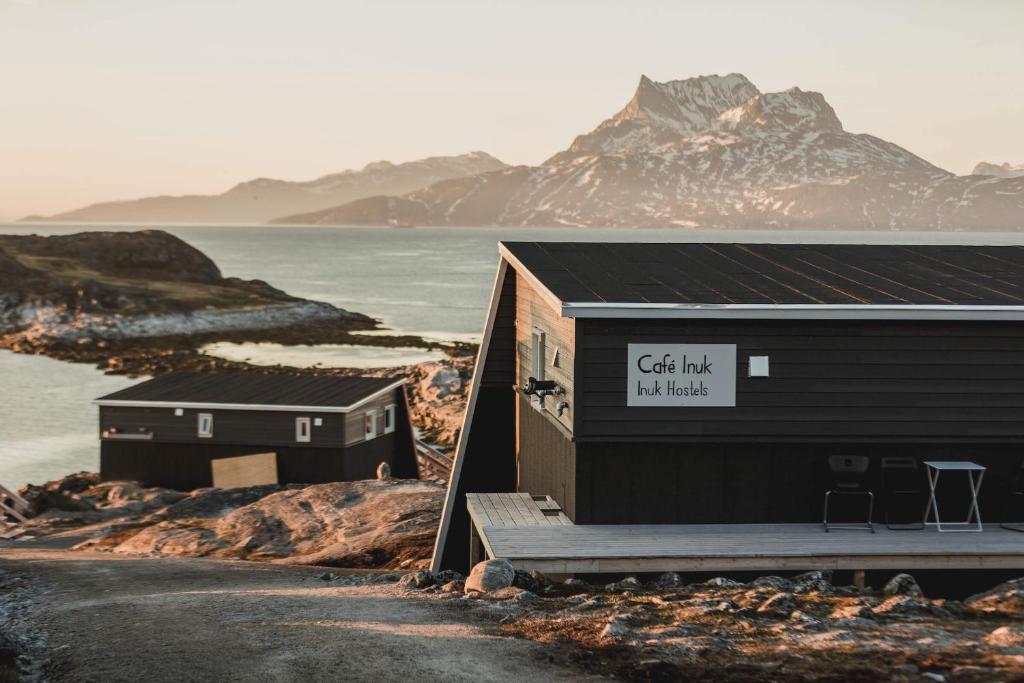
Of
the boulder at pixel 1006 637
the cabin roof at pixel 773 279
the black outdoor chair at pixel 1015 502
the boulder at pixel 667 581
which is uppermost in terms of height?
the cabin roof at pixel 773 279

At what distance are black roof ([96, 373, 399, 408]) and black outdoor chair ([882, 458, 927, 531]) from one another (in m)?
19.3

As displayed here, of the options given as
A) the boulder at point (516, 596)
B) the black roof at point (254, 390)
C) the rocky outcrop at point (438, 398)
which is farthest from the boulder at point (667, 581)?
the rocky outcrop at point (438, 398)

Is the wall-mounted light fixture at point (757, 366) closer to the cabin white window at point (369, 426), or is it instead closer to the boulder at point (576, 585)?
the boulder at point (576, 585)

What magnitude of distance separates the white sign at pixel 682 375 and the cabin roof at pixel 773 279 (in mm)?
492

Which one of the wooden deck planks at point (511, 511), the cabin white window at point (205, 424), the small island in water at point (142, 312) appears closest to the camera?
the wooden deck planks at point (511, 511)

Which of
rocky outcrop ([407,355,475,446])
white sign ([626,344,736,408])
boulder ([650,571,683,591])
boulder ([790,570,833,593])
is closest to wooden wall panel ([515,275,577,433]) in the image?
white sign ([626,344,736,408])

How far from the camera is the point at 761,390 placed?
1463cm

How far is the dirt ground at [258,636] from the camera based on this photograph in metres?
10.2

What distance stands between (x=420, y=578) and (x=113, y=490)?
65.5 ft

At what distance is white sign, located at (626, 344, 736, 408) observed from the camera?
14.4 meters

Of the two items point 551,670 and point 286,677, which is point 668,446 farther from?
point 286,677

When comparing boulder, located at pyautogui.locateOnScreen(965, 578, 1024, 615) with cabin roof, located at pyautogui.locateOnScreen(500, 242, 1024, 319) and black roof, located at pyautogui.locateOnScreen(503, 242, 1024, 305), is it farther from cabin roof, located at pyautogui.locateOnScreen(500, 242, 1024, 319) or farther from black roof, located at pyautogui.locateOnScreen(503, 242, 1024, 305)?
black roof, located at pyautogui.locateOnScreen(503, 242, 1024, 305)

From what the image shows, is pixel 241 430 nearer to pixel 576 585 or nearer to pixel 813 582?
pixel 576 585

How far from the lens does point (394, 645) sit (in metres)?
10.9
